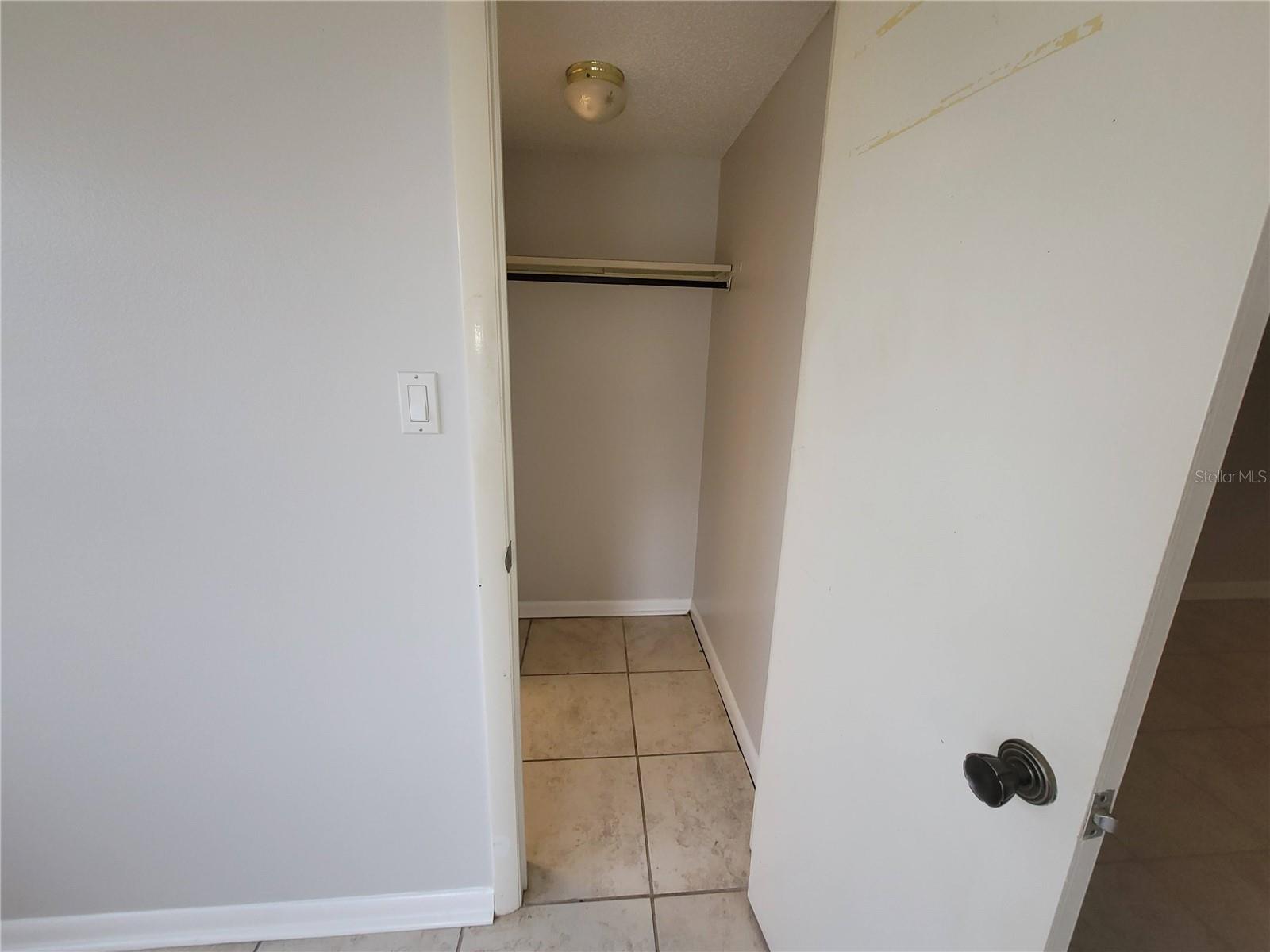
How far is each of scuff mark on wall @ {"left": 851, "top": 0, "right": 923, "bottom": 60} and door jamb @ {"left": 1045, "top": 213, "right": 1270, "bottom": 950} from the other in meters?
0.56

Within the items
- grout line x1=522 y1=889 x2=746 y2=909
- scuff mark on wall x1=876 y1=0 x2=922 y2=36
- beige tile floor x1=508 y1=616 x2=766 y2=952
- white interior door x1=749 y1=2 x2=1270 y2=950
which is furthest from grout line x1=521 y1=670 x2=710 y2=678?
scuff mark on wall x1=876 y1=0 x2=922 y2=36

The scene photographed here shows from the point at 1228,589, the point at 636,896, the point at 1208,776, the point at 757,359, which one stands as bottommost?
the point at 636,896

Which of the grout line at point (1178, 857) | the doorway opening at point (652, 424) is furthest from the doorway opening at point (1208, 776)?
the doorway opening at point (652, 424)

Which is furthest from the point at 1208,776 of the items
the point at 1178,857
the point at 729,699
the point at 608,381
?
the point at 608,381

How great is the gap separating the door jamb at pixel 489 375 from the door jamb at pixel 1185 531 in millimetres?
918

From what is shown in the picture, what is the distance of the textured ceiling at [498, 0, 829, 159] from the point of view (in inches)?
48.3

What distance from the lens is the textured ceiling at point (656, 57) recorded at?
4.03 ft

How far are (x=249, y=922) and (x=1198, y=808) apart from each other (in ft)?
8.09

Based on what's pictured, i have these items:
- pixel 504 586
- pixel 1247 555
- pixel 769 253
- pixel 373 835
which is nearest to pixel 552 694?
pixel 373 835

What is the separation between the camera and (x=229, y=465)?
3.16 ft

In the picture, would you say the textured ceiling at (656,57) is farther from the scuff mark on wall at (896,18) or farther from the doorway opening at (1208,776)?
the doorway opening at (1208,776)

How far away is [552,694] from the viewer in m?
2.12

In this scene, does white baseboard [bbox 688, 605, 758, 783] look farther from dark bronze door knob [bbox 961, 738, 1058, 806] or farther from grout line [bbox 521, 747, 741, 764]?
dark bronze door knob [bbox 961, 738, 1058, 806]

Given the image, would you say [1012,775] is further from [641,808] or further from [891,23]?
[641,808]
